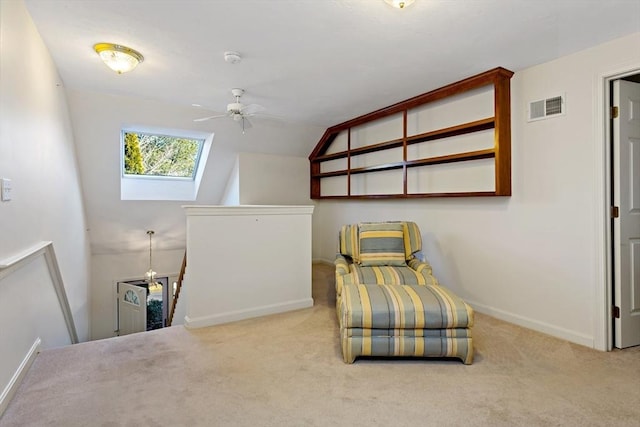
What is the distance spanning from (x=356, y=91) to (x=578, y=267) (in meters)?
2.60

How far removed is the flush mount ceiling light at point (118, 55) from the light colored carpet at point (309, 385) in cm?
219

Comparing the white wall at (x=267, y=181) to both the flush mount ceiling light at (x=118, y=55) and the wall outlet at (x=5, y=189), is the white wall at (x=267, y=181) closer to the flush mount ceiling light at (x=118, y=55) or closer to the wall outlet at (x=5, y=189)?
the flush mount ceiling light at (x=118, y=55)

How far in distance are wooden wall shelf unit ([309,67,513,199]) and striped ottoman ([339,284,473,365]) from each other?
1384 millimetres

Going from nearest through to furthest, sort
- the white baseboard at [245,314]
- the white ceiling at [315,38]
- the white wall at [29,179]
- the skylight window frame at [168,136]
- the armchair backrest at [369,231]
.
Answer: the white wall at [29,179], the white ceiling at [315,38], the white baseboard at [245,314], the armchair backrest at [369,231], the skylight window frame at [168,136]

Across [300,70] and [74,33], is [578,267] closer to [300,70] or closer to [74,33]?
[300,70]

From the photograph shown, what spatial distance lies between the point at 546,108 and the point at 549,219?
940mm

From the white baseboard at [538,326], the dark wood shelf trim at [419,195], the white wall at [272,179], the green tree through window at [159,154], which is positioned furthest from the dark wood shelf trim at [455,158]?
the green tree through window at [159,154]

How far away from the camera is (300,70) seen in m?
3.05

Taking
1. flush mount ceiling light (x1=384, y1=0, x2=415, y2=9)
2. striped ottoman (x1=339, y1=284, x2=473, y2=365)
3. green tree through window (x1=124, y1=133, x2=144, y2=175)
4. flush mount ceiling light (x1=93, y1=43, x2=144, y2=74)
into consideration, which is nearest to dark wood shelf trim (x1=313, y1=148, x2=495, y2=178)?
striped ottoman (x1=339, y1=284, x2=473, y2=365)

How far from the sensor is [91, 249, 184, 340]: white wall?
204 inches

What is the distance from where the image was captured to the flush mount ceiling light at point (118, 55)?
255 centimetres

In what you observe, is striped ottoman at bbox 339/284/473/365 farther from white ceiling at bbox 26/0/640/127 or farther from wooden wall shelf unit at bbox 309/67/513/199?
white ceiling at bbox 26/0/640/127

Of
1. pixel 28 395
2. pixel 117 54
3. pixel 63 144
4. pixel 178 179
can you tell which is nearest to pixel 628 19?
pixel 117 54

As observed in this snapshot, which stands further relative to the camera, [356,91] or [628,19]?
[356,91]
